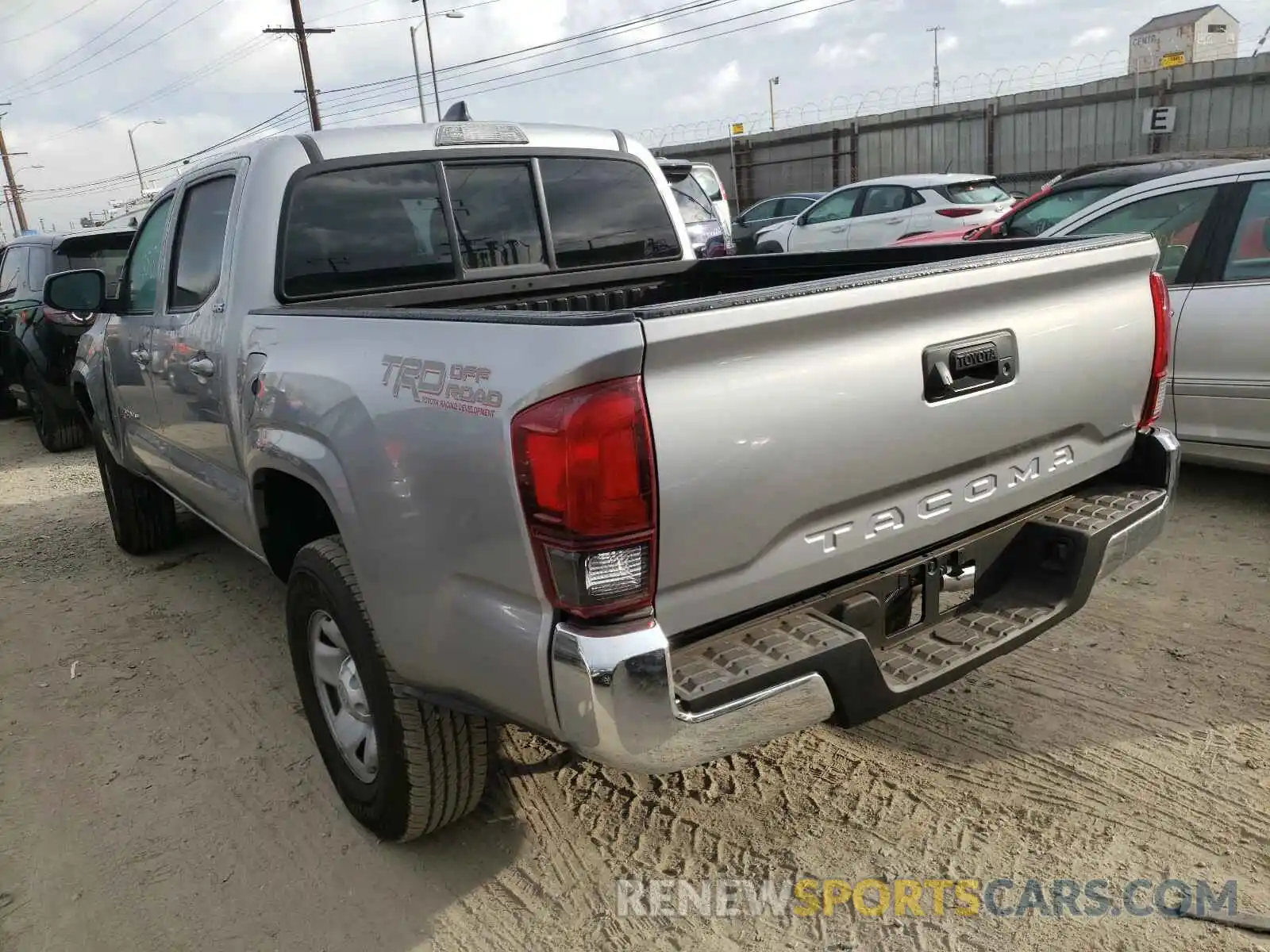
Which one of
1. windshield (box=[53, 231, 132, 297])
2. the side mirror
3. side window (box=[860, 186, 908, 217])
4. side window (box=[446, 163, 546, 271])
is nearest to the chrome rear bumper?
side window (box=[446, 163, 546, 271])

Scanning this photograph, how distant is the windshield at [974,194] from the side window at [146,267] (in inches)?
430

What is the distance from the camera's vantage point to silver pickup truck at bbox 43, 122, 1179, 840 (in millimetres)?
1888

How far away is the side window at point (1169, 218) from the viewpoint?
492cm

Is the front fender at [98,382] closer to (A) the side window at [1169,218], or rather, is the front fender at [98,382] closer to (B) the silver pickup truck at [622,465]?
(B) the silver pickup truck at [622,465]

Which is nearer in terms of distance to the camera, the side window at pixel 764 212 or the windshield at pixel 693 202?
the windshield at pixel 693 202

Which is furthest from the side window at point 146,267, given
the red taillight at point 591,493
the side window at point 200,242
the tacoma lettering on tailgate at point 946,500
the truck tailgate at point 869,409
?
the tacoma lettering on tailgate at point 946,500

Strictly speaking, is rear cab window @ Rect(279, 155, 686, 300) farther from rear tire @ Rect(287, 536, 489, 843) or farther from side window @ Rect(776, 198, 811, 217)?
side window @ Rect(776, 198, 811, 217)

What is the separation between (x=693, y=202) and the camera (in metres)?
12.4

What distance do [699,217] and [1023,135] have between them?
43.8 feet

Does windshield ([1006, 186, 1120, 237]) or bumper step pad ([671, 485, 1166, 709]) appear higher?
windshield ([1006, 186, 1120, 237])

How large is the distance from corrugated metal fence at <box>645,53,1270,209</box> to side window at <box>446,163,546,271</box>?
1866 centimetres

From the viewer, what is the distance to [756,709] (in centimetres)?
198

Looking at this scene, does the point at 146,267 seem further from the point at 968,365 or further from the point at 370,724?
the point at 968,365

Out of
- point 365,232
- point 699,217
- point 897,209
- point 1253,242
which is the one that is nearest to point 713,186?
point 897,209
